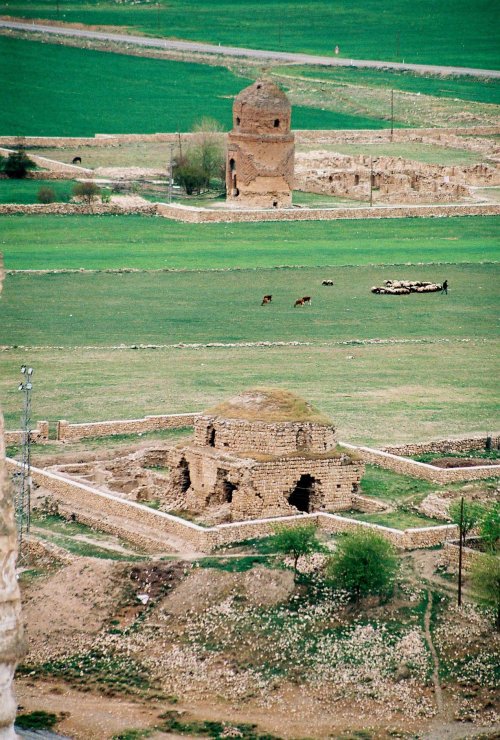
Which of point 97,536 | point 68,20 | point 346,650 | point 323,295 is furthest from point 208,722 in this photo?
point 68,20

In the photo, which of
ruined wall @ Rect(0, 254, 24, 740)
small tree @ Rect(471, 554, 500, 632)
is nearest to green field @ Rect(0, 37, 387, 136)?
small tree @ Rect(471, 554, 500, 632)

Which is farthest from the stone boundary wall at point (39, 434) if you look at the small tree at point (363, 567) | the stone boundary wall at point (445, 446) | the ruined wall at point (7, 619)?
the ruined wall at point (7, 619)

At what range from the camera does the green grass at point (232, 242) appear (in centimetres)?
7950

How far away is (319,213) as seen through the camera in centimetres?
9138

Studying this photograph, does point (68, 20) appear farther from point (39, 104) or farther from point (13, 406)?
→ point (13, 406)

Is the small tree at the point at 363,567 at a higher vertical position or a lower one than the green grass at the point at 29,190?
lower

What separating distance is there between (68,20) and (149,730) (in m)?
136

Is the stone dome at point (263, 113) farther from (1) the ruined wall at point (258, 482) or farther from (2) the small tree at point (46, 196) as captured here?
(1) the ruined wall at point (258, 482)

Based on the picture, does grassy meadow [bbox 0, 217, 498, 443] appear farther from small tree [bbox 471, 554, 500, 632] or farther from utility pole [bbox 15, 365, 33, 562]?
small tree [bbox 471, 554, 500, 632]

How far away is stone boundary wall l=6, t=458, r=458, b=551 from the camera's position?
131 feet

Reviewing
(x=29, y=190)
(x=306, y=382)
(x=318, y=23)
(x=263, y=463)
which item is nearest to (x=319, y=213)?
(x=29, y=190)

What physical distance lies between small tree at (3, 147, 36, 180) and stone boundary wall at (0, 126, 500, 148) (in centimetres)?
1022

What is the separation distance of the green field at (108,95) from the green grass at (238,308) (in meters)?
45.4

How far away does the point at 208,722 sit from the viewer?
33.6 meters
